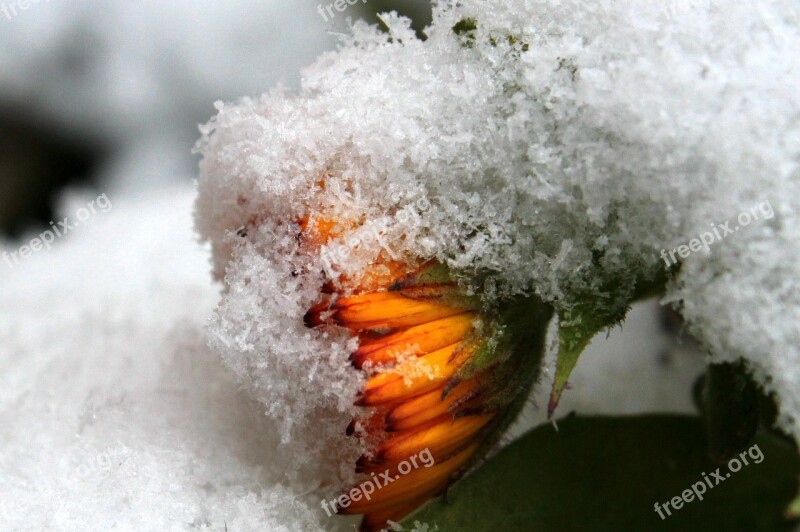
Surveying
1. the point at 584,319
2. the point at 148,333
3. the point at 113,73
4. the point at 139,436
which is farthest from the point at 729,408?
the point at 113,73

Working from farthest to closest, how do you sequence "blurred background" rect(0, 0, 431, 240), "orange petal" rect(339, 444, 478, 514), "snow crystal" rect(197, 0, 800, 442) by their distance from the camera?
"blurred background" rect(0, 0, 431, 240) < "orange petal" rect(339, 444, 478, 514) < "snow crystal" rect(197, 0, 800, 442)

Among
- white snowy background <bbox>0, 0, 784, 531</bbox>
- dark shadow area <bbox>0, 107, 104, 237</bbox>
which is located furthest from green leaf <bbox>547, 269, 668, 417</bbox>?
dark shadow area <bbox>0, 107, 104, 237</bbox>

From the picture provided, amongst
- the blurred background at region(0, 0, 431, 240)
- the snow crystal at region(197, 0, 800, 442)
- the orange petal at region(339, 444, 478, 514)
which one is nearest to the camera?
the snow crystal at region(197, 0, 800, 442)

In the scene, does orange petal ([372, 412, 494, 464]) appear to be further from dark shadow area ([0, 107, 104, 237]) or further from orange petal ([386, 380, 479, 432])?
dark shadow area ([0, 107, 104, 237])

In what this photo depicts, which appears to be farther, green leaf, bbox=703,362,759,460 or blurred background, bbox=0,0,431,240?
blurred background, bbox=0,0,431,240

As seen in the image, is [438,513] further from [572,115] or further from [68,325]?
[68,325]

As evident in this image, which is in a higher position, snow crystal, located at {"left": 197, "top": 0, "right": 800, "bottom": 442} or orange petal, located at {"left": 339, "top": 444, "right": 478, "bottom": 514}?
snow crystal, located at {"left": 197, "top": 0, "right": 800, "bottom": 442}

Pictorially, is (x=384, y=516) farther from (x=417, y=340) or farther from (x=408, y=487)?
(x=417, y=340)
